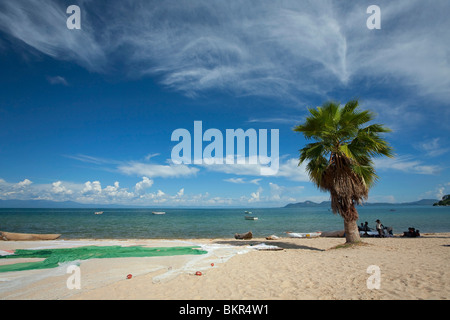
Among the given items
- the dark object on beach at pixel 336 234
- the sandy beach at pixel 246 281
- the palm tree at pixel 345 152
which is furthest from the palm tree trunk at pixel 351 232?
the dark object on beach at pixel 336 234

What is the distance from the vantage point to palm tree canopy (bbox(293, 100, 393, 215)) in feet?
36.5

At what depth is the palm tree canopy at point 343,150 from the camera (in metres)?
11.1

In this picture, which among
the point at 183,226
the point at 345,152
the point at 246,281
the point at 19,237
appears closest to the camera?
the point at 246,281

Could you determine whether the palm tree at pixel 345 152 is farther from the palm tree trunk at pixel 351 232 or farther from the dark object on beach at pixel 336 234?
the dark object on beach at pixel 336 234

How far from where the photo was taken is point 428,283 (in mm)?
5348

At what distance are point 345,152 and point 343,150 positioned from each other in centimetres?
14

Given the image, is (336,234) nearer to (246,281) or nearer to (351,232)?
(351,232)

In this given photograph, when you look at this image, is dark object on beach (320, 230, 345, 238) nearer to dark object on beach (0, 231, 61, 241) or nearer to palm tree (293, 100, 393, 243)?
palm tree (293, 100, 393, 243)

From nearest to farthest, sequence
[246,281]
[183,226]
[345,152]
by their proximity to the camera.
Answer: [246,281], [345,152], [183,226]

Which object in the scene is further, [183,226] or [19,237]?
[183,226]

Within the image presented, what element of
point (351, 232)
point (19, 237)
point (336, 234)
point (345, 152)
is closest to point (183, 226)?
point (19, 237)

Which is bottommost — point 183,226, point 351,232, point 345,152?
point 183,226

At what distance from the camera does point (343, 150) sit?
10750 millimetres
